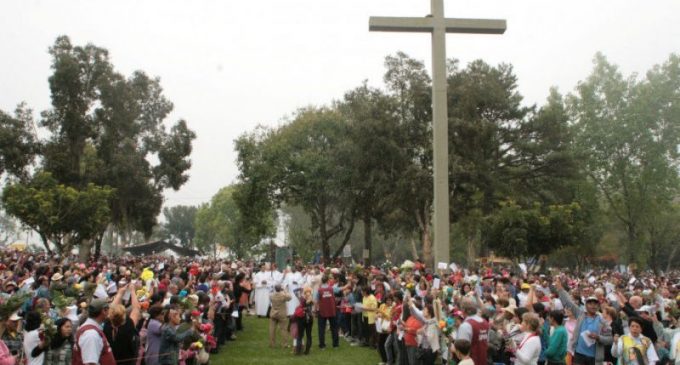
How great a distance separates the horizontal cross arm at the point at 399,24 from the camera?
18078 millimetres

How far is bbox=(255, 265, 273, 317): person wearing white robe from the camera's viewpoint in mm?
23031

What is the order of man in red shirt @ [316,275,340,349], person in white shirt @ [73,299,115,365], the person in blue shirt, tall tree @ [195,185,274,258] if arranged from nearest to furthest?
person in white shirt @ [73,299,115,365]
the person in blue shirt
man in red shirt @ [316,275,340,349]
tall tree @ [195,185,274,258]

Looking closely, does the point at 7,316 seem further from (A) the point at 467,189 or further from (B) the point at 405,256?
(B) the point at 405,256

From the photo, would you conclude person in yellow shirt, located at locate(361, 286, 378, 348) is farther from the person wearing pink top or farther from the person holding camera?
the person wearing pink top

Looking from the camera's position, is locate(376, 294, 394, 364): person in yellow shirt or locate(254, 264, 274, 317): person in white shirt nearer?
locate(376, 294, 394, 364): person in yellow shirt

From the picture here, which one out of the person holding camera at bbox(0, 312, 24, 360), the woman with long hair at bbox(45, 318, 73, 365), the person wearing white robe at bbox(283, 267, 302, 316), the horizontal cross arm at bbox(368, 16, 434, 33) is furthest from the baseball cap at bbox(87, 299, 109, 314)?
the horizontal cross arm at bbox(368, 16, 434, 33)

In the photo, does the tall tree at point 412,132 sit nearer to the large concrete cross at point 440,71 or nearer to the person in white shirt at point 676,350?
the large concrete cross at point 440,71

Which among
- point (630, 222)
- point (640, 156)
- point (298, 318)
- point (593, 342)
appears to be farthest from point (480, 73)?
point (593, 342)

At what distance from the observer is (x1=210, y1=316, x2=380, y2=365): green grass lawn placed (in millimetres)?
14891

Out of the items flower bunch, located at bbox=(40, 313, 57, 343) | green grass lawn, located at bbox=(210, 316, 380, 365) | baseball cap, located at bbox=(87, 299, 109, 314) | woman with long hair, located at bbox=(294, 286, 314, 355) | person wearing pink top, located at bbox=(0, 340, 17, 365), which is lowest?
green grass lawn, located at bbox=(210, 316, 380, 365)

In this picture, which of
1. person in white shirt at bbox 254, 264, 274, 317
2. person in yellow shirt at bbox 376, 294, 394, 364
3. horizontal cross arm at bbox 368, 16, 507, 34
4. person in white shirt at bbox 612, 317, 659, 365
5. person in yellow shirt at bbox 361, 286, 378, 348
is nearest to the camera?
person in white shirt at bbox 612, 317, 659, 365

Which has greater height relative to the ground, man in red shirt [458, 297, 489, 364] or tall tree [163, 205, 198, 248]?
tall tree [163, 205, 198, 248]

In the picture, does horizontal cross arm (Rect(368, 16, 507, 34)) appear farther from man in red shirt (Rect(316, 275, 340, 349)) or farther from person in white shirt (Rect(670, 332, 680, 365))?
person in white shirt (Rect(670, 332, 680, 365))

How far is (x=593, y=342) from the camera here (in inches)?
380
